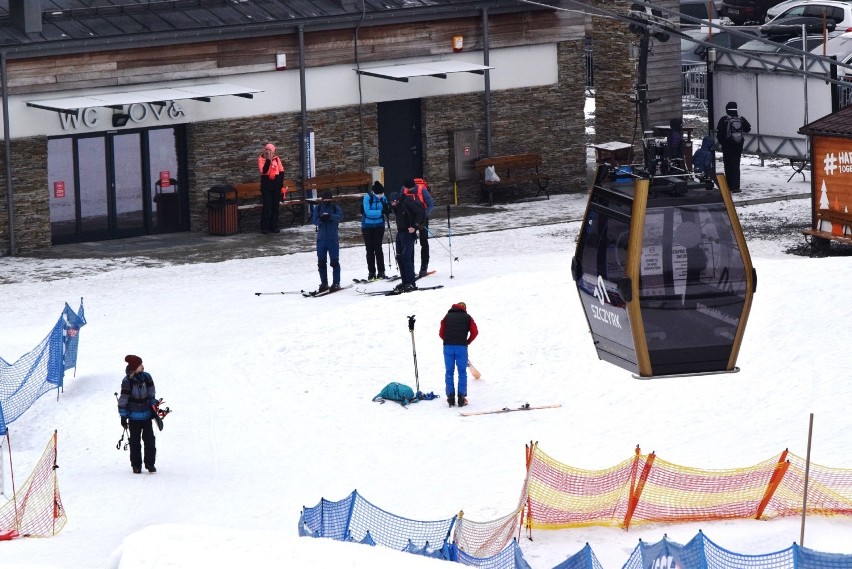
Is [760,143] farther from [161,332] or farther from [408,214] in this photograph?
[161,332]

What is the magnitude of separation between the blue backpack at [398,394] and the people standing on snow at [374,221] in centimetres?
501

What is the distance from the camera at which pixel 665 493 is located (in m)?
17.3

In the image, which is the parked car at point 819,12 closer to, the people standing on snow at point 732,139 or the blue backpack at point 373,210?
the people standing on snow at point 732,139

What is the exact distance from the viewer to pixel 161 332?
24.5m

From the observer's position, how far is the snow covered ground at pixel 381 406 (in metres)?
17.8

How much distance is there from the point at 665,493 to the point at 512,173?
19001 mm

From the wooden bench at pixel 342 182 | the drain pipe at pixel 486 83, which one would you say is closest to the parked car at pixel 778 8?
the drain pipe at pixel 486 83

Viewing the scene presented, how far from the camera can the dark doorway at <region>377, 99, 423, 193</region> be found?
34625 mm

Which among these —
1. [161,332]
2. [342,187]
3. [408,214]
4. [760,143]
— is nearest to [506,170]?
[342,187]

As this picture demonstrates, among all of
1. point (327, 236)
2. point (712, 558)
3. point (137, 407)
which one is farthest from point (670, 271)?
point (327, 236)

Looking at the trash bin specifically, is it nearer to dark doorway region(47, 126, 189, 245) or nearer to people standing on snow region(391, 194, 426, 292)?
dark doorway region(47, 126, 189, 245)

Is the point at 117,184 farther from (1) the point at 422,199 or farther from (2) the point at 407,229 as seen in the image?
(2) the point at 407,229

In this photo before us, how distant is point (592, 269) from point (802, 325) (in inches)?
257

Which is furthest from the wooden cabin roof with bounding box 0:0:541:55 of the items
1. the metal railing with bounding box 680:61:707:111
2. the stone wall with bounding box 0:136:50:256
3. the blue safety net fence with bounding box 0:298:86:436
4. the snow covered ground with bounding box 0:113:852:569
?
the metal railing with bounding box 680:61:707:111
